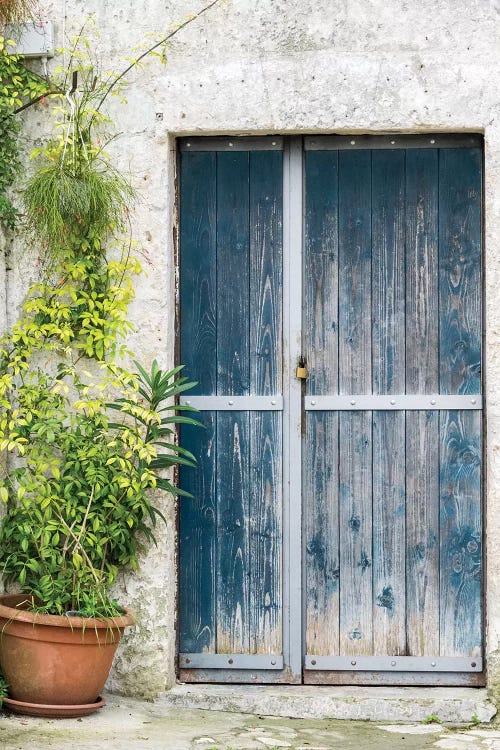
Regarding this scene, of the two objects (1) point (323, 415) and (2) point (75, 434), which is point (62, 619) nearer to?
(2) point (75, 434)

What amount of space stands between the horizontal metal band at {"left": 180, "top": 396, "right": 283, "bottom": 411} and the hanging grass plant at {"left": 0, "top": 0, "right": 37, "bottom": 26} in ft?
5.95

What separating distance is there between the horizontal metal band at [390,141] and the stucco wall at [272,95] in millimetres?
128

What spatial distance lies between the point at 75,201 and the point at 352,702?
2417 mm

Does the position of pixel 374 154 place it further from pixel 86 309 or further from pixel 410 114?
pixel 86 309

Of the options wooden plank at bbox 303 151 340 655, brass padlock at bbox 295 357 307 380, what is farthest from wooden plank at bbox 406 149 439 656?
brass padlock at bbox 295 357 307 380

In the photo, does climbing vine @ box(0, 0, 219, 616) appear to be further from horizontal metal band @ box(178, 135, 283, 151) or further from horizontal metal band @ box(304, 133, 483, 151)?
horizontal metal band @ box(304, 133, 483, 151)

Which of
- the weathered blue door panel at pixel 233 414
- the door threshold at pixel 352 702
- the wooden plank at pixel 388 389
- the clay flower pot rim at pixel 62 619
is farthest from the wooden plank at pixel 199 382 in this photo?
the wooden plank at pixel 388 389

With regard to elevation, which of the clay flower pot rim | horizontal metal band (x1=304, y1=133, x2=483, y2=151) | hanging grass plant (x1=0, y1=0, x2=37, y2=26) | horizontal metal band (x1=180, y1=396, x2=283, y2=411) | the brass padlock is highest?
hanging grass plant (x1=0, y1=0, x2=37, y2=26)

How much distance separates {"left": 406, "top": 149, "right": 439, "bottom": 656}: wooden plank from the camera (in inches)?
184

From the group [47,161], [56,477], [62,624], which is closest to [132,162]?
[47,161]

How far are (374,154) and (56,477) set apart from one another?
200cm

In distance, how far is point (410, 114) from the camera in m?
4.52

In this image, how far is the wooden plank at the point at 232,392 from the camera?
4.74 m

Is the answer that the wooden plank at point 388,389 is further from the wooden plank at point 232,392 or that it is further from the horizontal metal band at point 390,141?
the wooden plank at point 232,392
